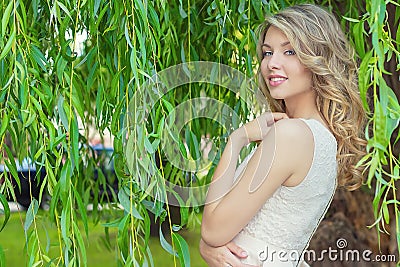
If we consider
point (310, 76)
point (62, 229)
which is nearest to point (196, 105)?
point (310, 76)

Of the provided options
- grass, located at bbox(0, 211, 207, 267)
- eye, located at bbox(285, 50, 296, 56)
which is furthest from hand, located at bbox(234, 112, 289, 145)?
grass, located at bbox(0, 211, 207, 267)

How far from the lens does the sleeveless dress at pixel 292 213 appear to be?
132 centimetres

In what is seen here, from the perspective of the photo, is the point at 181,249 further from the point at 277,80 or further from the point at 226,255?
the point at 277,80

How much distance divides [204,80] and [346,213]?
1.06 m

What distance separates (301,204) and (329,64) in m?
0.27

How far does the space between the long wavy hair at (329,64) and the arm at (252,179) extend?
0.10 m

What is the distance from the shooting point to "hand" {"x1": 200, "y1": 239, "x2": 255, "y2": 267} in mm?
1331

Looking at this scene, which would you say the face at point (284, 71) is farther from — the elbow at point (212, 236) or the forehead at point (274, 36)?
the elbow at point (212, 236)

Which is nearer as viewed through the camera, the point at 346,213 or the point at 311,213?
the point at 311,213

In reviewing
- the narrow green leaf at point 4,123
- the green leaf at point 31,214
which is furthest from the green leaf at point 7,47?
the green leaf at point 31,214

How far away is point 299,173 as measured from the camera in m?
1.30

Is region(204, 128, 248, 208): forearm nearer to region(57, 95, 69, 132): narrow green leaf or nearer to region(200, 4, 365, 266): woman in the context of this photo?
region(200, 4, 365, 266): woman

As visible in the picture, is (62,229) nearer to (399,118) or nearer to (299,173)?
(299,173)

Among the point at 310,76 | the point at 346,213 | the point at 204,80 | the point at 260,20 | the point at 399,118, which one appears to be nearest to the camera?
the point at 399,118
